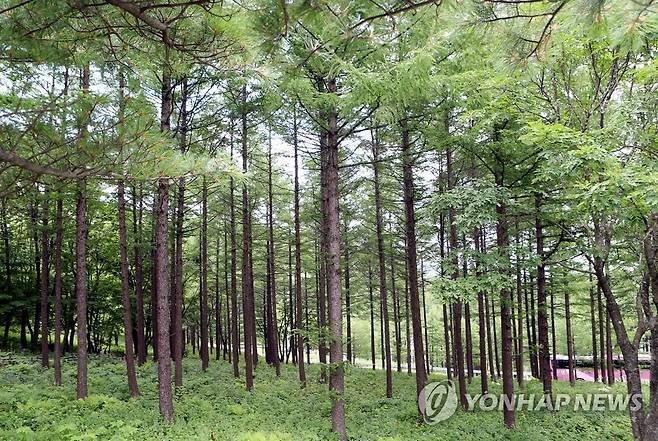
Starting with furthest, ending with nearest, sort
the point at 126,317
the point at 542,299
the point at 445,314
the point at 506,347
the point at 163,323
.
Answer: the point at 445,314 → the point at 542,299 → the point at 126,317 → the point at 506,347 → the point at 163,323

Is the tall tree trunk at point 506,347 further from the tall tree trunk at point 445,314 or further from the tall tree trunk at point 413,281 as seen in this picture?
Answer: the tall tree trunk at point 413,281

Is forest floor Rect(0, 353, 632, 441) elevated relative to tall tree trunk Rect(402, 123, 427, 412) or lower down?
lower down

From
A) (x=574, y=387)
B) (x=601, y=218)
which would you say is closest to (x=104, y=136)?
(x=601, y=218)

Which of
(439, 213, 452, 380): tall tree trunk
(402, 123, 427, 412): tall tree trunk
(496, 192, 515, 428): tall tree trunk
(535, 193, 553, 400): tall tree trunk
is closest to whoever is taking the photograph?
(496, 192, 515, 428): tall tree trunk

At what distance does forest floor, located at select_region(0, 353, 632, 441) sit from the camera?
8039mm

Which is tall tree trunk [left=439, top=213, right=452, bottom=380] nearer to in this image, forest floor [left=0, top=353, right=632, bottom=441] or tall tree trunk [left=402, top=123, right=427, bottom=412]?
tall tree trunk [left=402, top=123, right=427, bottom=412]

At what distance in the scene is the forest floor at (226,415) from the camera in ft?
26.4


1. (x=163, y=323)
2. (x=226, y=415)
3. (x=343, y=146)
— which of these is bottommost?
(x=226, y=415)

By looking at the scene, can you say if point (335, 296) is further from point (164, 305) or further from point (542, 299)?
point (542, 299)

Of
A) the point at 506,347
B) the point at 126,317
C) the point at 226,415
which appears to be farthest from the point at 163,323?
the point at 506,347

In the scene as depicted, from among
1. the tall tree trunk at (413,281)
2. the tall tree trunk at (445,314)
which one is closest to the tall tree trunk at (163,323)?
the tall tree trunk at (413,281)

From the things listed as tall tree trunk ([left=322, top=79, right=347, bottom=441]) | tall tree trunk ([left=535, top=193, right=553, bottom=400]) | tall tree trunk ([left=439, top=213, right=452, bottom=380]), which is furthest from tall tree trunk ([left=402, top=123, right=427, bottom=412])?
tall tree trunk ([left=322, top=79, right=347, bottom=441])

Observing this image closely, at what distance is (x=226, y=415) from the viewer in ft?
34.6

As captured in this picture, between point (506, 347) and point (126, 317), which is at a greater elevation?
point (126, 317)
